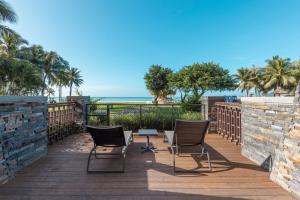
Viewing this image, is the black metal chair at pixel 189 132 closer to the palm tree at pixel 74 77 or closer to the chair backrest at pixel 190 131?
the chair backrest at pixel 190 131

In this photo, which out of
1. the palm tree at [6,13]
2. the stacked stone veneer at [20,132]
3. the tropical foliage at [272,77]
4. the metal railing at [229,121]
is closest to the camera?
the stacked stone veneer at [20,132]

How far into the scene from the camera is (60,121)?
5.75 m

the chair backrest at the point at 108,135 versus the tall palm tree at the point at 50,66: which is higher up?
the tall palm tree at the point at 50,66

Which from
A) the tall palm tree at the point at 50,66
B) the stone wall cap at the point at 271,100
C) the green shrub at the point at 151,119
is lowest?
the green shrub at the point at 151,119

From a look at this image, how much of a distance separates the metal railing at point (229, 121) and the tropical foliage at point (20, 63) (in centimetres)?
1311

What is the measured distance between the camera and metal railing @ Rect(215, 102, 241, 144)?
4953 mm

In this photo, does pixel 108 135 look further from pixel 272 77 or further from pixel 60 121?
pixel 272 77

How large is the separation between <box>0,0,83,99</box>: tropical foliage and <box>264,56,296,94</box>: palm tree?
2828 centimetres

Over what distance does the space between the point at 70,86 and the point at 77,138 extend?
123 ft

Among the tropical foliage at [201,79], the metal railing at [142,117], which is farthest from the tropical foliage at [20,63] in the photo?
the tropical foliage at [201,79]

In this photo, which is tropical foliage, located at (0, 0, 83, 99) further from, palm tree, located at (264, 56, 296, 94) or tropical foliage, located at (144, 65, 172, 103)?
palm tree, located at (264, 56, 296, 94)

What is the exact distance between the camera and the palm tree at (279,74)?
86.9ft

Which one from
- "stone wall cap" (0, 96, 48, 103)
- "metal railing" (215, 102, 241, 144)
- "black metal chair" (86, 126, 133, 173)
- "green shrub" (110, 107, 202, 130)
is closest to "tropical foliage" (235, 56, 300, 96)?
"green shrub" (110, 107, 202, 130)

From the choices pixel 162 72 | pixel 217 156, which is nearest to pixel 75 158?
pixel 217 156
